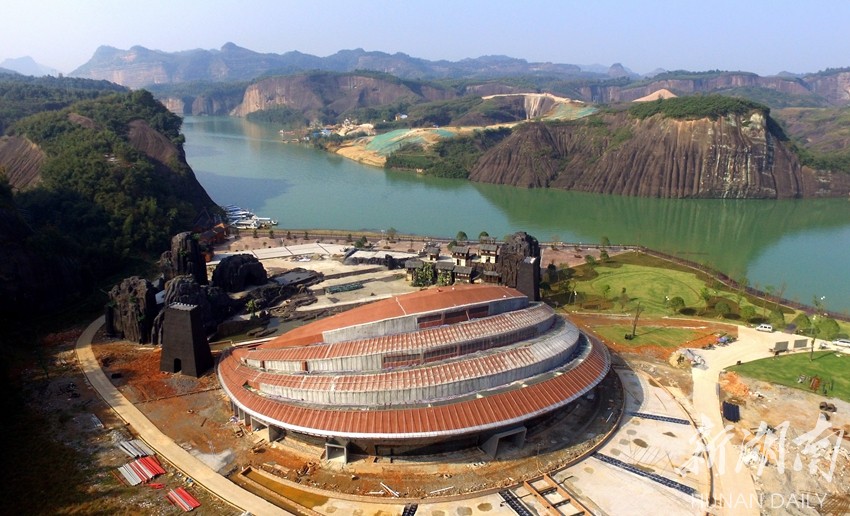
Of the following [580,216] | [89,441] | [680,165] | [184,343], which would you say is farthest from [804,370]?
[680,165]

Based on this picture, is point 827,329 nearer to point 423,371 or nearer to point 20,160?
point 423,371

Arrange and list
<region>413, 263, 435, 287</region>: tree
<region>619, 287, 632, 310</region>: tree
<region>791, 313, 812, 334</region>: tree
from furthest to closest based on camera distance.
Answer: <region>413, 263, 435, 287</region>: tree, <region>619, 287, 632, 310</region>: tree, <region>791, 313, 812, 334</region>: tree

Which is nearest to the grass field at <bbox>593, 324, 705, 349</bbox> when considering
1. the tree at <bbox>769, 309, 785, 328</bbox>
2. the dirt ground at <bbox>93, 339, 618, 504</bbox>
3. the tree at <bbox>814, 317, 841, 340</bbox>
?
the tree at <bbox>769, 309, 785, 328</bbox>

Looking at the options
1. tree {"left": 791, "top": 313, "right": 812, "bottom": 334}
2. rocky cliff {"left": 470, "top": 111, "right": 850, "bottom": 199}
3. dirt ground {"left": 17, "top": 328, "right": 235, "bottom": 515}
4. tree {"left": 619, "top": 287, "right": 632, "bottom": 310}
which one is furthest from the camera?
rocky cliff {"left": 470, "top": 111, "right": 850, "bottom": 199}

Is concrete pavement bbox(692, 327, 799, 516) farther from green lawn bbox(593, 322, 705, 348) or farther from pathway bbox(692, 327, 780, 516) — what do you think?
green lawn bbox(593, 322, 705, 348)

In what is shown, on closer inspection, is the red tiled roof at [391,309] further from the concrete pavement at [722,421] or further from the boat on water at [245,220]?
the boat on water at [245,220]

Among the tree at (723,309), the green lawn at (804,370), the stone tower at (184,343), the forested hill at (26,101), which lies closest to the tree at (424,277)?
the stone tower at (184,343)
